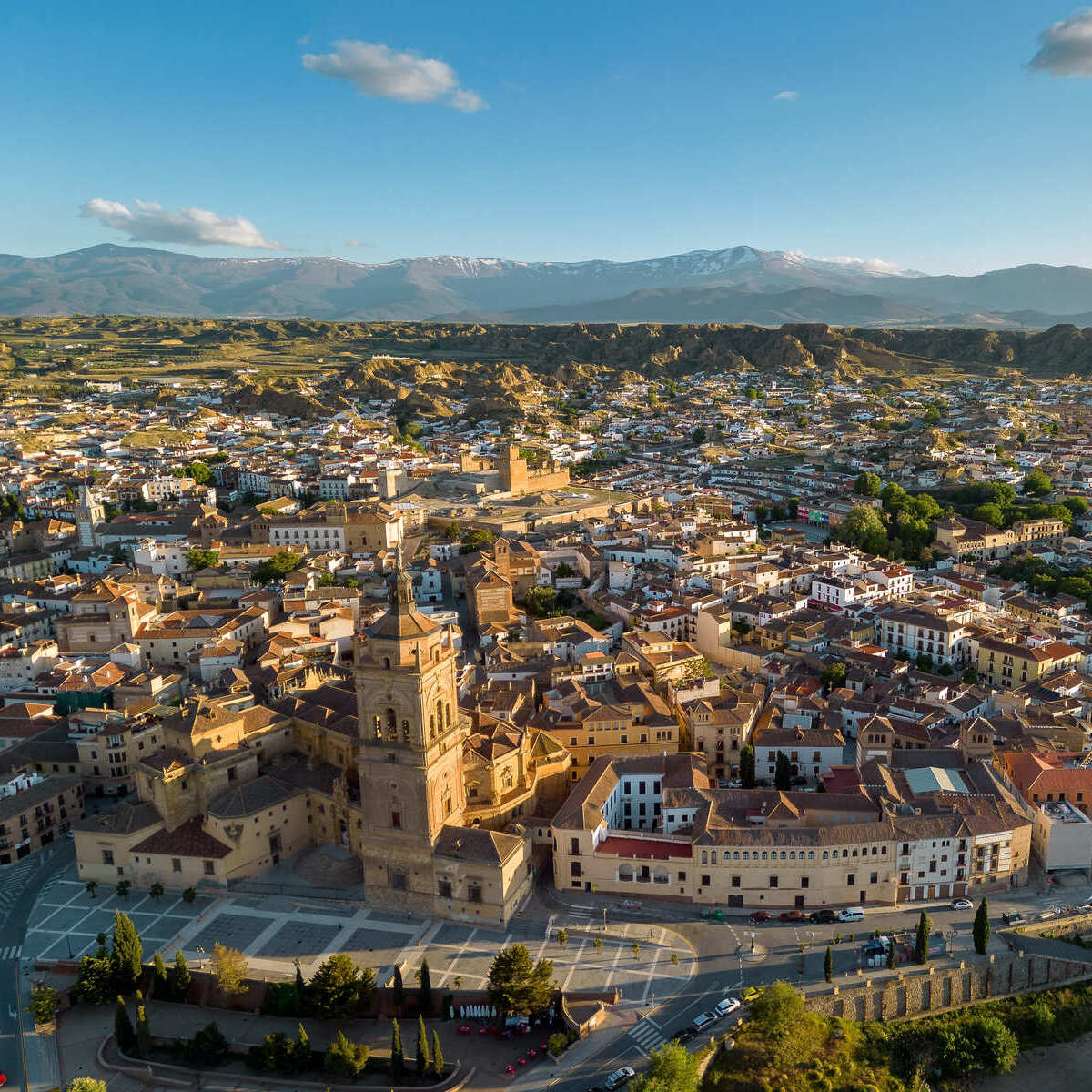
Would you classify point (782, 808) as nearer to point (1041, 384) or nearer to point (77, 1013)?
point (77, 1013)

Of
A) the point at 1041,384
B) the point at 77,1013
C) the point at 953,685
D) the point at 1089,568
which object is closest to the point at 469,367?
the point at 1041,384

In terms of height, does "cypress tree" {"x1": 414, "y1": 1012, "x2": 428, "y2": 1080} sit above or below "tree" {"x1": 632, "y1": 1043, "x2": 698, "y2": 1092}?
below

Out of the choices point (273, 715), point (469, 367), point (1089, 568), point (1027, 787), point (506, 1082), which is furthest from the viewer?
point (469, 367)

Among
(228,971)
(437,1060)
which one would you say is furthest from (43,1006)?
(437,1060)

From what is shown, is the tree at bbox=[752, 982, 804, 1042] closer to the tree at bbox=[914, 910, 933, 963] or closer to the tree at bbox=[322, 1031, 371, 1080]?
the tree at bbox=[914, 910, 933, 963]

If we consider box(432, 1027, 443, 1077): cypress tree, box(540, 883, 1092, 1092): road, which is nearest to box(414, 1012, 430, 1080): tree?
box(432, 1027, 443, 1077): cypress tree

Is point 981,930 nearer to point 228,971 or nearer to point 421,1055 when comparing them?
point 421,1055
